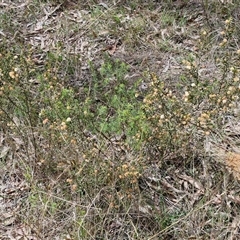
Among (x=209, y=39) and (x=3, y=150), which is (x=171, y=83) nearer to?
Result: (x=209, y=39)

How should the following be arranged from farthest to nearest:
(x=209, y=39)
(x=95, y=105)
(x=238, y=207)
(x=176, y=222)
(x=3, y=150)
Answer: (x=209, y=39) < (x=95, y=105) < (x=3, y=150) < (x=238, y=207) < (x=176, y=222)

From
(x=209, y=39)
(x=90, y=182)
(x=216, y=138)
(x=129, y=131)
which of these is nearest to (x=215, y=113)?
(x=216, y=138)

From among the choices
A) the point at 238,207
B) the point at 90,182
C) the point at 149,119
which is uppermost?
the point at 149,119

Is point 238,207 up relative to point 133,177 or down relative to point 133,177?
down

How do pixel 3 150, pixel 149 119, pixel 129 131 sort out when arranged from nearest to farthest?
pixel 149 119, pixel 129 131, pixel 3 150

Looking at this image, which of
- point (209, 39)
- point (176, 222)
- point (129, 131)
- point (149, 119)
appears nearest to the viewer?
point (176, 222)

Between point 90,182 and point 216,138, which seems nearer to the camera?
point 90,182

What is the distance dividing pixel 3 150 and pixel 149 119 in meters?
1.11

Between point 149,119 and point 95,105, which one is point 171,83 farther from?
point 149,119

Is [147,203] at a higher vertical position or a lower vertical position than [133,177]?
lower

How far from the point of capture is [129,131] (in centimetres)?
314

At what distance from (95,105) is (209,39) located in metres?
1.20

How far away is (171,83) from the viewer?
3.75m

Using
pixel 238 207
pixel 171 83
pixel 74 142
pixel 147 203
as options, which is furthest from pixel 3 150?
pixel 238 207
